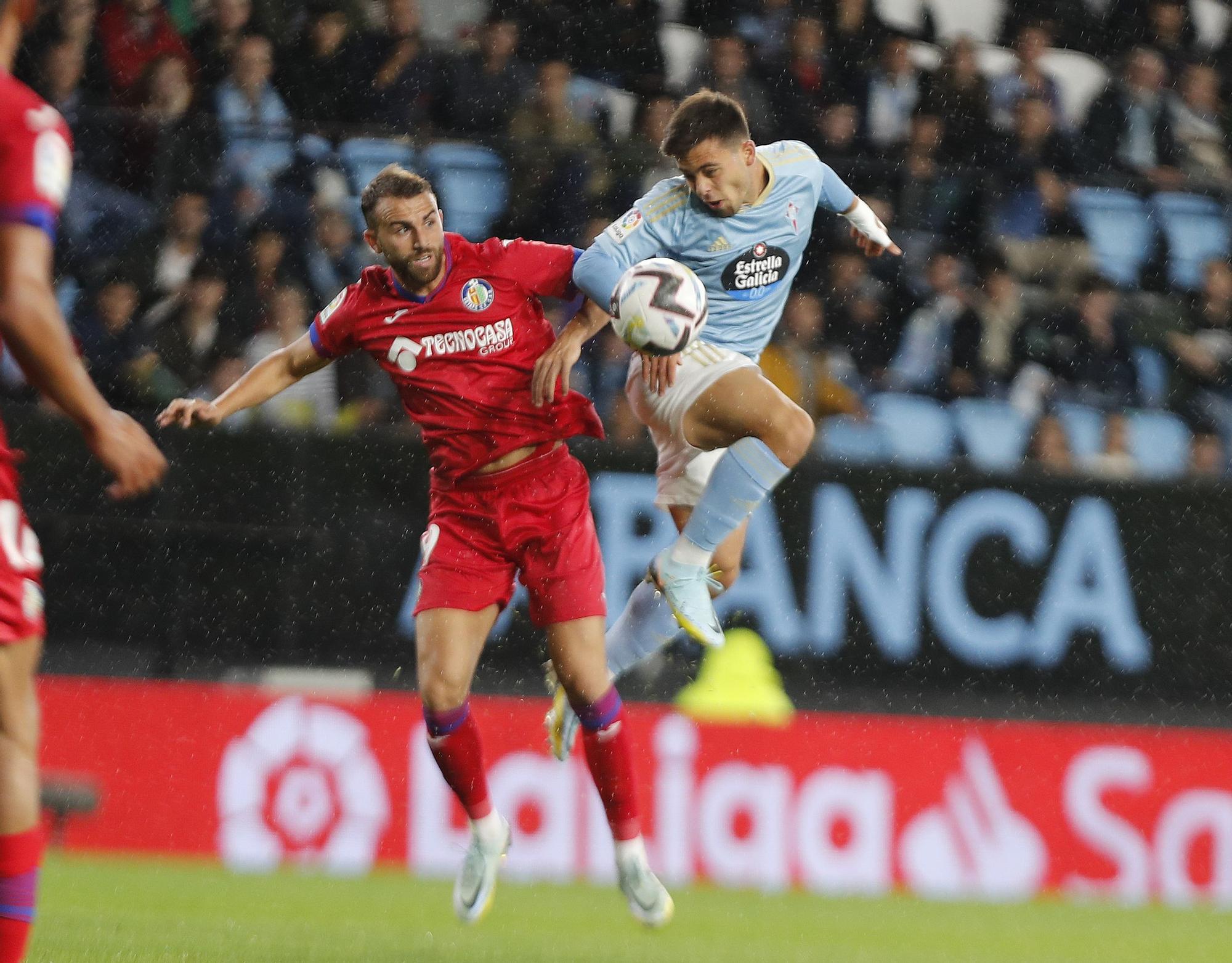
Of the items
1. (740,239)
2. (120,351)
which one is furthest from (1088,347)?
(120,351)

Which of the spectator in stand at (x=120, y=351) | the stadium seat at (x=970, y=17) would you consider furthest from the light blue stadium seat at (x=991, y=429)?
the spectator in stand at (x=120, y=351)

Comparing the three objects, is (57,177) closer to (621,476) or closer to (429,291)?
(429,291)

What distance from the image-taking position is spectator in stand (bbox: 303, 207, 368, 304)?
9258 millimetres

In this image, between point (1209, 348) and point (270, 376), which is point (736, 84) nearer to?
point (1209, 348)

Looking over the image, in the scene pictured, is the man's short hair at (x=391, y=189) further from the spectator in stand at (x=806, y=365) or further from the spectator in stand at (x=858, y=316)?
the spectator in stand at (x=858, y=316)

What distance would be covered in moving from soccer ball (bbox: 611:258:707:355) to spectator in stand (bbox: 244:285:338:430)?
368 cm

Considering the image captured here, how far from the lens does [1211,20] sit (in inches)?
481

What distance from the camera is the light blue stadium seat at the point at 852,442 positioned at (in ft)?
31.3

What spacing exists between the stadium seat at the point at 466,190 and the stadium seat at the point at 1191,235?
3.94 meters

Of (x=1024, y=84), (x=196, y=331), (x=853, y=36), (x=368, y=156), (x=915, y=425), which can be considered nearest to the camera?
(x=196, y=331)

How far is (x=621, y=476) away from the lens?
9.27m

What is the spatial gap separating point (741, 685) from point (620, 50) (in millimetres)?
3822

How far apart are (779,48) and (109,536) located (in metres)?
4.87

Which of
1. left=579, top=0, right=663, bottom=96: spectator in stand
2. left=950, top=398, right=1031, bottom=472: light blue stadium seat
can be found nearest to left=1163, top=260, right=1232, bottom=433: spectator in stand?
left=950, top=398, right=1031, bottom=472: light blue stadium seat
